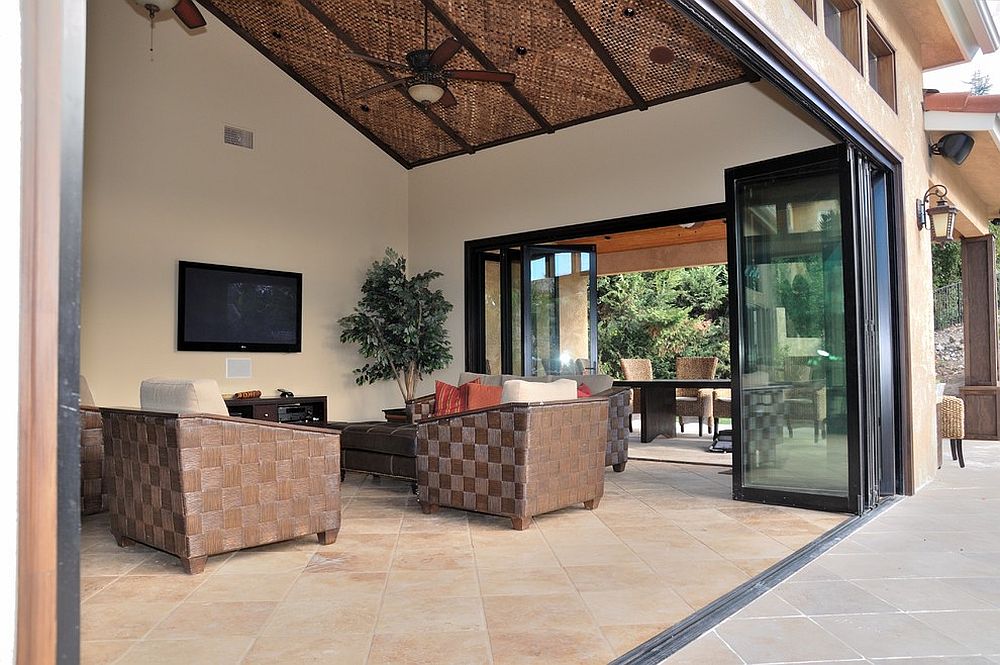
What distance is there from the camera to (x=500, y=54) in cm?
599

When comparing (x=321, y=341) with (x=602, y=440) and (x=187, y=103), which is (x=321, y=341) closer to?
(x=187, y=103)

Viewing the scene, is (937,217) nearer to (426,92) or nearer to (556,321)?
(556,321)

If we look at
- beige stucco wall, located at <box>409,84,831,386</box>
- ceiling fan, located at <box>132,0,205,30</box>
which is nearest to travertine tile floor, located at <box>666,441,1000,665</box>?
beige stucco wall, located at <box>409,84,831,386</box>

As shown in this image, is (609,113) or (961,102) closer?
(961,102)

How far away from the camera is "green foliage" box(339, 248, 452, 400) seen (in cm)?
731

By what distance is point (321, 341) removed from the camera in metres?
7.32

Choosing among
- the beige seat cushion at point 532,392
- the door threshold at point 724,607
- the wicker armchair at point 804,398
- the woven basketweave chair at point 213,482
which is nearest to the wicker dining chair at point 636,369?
the wicker armchair at point 804,398

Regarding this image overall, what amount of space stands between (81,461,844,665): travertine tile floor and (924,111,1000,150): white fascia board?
3128mm

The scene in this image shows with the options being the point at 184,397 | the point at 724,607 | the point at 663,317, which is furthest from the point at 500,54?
the point at 663,317

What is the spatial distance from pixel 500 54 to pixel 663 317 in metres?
8.83

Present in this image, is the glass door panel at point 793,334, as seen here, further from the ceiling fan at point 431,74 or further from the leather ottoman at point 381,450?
the leather ottoman at point 381,450

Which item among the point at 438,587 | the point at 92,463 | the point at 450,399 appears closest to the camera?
the point at 438,587

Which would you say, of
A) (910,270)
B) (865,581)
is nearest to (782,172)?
(910,270)

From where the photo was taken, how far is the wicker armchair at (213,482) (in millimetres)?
2914
